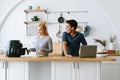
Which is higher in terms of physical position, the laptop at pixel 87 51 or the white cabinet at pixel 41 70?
the laptop at pixel 87 51

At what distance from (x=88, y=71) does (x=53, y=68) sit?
485 millimetres

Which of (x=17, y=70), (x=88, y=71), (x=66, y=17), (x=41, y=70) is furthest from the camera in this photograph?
(x=66, y=17)

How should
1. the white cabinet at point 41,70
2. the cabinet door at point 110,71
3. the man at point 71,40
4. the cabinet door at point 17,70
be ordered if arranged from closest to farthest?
the cabinet door at point 17,70 → the white cabinet at point 41,70 → the man at point 71,40 → the cabinet door at point 110,71

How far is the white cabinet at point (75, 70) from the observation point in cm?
334

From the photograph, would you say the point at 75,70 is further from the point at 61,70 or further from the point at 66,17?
the point at 66,17

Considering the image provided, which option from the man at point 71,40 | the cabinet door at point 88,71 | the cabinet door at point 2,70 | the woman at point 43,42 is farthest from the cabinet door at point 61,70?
the cabinet door at point 2,70

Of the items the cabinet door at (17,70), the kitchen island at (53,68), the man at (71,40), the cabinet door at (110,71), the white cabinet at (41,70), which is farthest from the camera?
the cabinet door at (110,71)

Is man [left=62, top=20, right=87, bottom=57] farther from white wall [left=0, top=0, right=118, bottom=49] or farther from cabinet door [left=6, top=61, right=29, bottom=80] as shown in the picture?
white wall [left=0, top=0, right=118, bottom=49]

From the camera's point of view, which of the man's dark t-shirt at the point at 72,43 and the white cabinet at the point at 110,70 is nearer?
the man's dark t-shirt at the point at 72,43

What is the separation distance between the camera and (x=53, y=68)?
11.2 ft

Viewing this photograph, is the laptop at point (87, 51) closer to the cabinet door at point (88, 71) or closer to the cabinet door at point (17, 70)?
the cabinet door at point (88, 71)

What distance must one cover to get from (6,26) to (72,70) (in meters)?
3.23

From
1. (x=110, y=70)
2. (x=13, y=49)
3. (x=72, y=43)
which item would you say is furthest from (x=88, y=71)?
(x=110, y=70)

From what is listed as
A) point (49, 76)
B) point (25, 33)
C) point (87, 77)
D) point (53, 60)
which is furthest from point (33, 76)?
point (25, 33)
